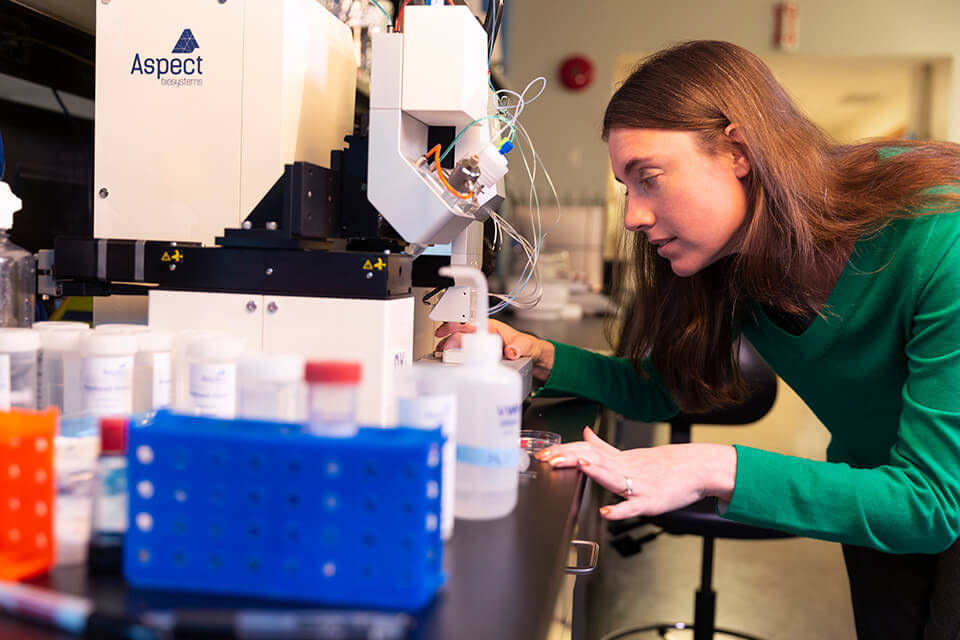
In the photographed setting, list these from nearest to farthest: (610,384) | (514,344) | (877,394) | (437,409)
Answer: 1. (437,409)
2. (877,394)
3. (514,344)
4. (610,384)

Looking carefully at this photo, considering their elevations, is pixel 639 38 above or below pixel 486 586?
above

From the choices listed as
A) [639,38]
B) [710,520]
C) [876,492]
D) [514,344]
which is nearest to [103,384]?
[514,344]

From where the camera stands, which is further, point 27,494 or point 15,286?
point 15,286

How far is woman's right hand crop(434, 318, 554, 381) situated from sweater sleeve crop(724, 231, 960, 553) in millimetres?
491

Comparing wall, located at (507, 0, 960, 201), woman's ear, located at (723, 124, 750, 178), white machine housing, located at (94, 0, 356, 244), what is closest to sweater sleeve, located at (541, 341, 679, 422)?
woman's ear, located at (723, 124, 750, 178)

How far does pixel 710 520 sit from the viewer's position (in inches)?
67.6

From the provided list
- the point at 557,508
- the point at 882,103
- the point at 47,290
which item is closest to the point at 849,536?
the point at 557,508

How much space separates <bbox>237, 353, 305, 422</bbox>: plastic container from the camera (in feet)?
2.03

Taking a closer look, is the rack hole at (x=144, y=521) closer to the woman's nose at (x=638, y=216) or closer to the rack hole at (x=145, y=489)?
the rack hole at (x=145, y=489)

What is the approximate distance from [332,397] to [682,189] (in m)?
0.77

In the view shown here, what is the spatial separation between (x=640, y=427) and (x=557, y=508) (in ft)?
8.58

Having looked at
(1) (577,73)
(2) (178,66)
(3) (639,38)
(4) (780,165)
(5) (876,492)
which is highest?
(3) (639,38)

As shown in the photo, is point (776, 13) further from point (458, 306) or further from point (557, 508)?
point (557, 508)

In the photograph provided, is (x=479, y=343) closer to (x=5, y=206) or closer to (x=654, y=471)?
(x=654, y=471)
